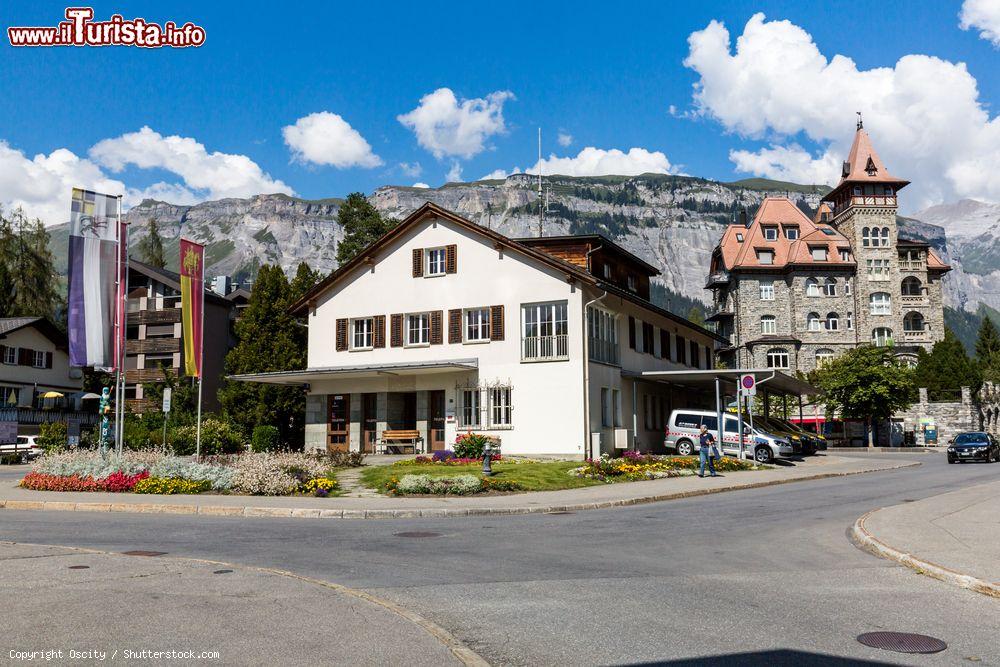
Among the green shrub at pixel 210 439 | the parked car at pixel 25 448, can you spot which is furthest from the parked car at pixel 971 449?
the parked car at pixel 25 448

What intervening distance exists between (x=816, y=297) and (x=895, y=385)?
2705 cm

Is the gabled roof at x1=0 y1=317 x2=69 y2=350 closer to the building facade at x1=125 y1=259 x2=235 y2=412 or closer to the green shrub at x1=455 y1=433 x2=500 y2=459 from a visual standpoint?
the building facade at x1=125 y1=259 x2=235 y2=412

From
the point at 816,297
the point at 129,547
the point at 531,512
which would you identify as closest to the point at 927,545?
the point at 531,512

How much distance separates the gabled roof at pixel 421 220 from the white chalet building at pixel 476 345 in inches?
3.1

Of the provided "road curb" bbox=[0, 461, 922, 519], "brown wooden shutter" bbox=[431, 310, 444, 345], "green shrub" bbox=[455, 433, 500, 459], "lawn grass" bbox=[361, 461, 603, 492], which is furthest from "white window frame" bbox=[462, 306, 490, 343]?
"road curb" bbox=[0, 461, 922, 519]

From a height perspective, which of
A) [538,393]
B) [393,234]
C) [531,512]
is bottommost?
[531,512]

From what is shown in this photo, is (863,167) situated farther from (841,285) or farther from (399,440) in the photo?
(399,440)

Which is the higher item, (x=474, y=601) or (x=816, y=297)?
(x=816, y=297)

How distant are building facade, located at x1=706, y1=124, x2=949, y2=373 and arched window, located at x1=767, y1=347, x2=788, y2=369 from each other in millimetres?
101

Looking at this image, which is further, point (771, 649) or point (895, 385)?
point (895, 385)

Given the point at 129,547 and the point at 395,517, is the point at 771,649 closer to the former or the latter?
the point at 129,547

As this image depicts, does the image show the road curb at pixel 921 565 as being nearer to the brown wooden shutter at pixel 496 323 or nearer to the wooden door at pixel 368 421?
the brown wooden shutter at pixel 496 323

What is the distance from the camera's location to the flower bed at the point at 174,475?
2016cm

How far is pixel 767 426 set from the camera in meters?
38.6
